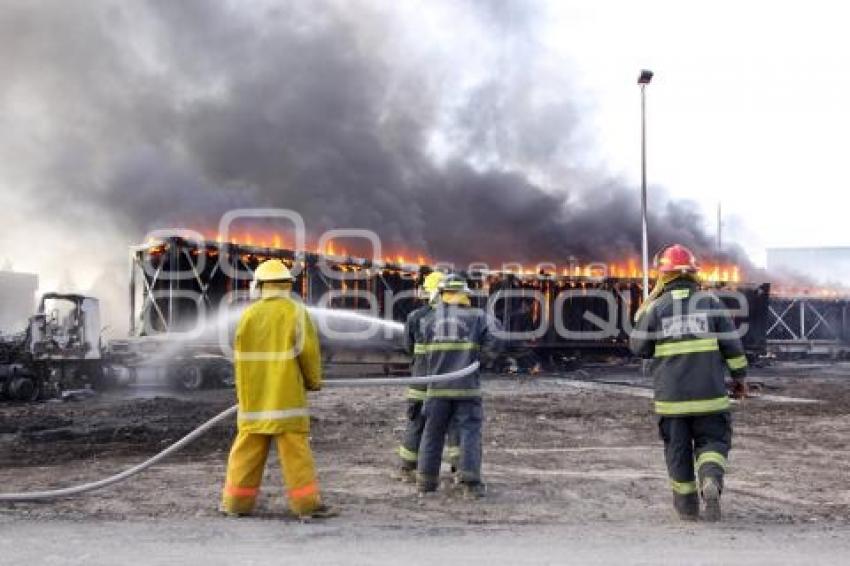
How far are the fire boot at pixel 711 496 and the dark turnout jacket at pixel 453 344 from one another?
5.80 feet

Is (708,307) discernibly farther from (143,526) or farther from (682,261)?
(143,526)

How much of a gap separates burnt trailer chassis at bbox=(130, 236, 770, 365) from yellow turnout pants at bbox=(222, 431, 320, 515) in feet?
37.6

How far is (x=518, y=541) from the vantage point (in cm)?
444

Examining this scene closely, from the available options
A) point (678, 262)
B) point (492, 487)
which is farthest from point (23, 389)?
point (678, 262)

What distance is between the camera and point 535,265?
30156 mm

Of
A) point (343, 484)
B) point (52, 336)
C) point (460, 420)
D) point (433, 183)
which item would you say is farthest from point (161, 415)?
point (433, 183)

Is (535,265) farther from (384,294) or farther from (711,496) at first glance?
(711,496)

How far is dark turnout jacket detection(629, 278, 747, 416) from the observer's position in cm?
515

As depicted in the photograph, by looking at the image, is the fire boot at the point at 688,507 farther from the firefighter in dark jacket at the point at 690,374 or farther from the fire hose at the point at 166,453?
the fire hose at the point at 166,453

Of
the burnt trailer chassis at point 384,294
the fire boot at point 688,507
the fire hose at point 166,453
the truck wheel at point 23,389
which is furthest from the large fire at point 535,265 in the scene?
the fire boot at point 688,507

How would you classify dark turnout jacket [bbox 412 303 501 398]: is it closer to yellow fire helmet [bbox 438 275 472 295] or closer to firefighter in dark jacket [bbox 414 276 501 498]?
firefighter in dark jacket [bbox 414 276 501 498]

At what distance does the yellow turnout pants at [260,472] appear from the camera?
504 cm

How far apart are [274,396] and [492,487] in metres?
1.98

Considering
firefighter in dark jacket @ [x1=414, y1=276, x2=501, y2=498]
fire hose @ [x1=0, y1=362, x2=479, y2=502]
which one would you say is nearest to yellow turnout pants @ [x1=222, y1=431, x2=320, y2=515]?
fire hose @ [x1=0, y1=362, x2=479, y2=502]
